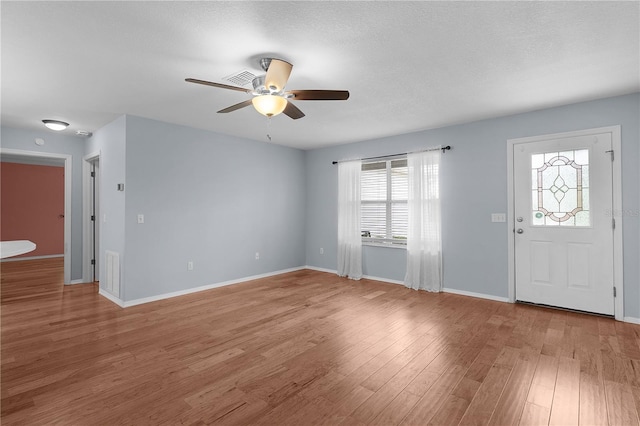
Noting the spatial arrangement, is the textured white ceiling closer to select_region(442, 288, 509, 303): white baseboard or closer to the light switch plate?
the light switch plate

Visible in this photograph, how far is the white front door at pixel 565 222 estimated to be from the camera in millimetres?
3568

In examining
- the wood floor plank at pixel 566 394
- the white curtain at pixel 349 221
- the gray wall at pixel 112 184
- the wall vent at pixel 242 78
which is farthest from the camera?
the white curtain at pixel 349 221

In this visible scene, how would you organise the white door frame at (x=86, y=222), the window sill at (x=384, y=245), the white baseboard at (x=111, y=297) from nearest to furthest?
the white baseboard at (x=111, y=297), the window sill at (x=384, y=245), the white door frame at (x=86, y=222)

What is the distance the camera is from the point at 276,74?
7.99 ft

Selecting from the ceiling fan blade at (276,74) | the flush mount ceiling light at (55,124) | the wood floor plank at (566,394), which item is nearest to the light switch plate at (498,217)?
the wood floor plank at (566,394)

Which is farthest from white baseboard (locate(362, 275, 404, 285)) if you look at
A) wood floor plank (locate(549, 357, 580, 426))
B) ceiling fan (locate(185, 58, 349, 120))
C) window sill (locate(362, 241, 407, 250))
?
ceiling fan (locate(185, 58, 349, 120))

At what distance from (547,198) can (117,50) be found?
480 centimetres

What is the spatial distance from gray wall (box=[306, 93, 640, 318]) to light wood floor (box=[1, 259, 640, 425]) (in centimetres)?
52

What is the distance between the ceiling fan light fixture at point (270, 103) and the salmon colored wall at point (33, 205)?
8694 millimetres

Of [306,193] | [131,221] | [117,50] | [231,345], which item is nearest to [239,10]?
[117,50]

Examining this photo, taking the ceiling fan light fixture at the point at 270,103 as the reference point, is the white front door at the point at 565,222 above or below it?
below

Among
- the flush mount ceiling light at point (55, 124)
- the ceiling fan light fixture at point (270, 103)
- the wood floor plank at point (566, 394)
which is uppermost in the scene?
the flush mount ceiling light at point (55, 124)

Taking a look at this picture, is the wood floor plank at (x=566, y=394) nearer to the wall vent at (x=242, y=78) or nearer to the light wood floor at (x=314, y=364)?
the light wood floor at (x=314, y=364)

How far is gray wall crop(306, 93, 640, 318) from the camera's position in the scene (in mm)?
3426
